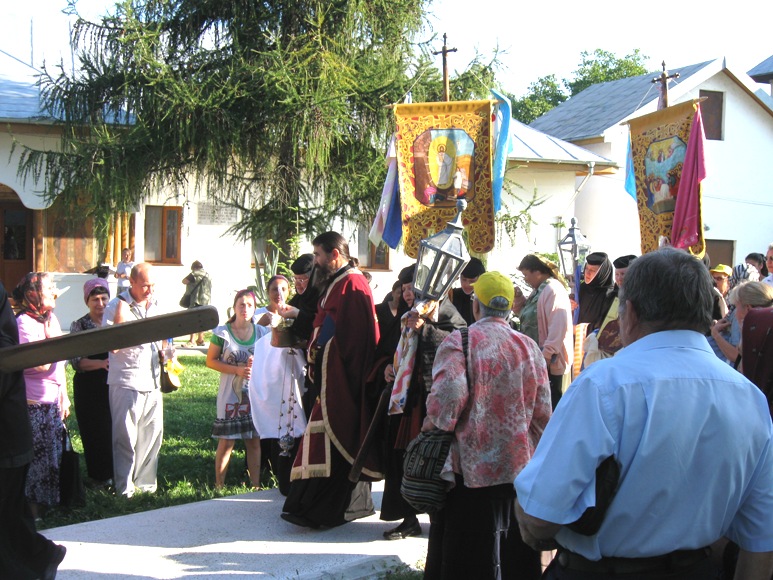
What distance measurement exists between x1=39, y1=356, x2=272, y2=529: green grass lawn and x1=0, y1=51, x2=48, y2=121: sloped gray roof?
24.4ft

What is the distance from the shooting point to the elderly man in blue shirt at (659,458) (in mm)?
2297

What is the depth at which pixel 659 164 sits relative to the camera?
8375 millimetres

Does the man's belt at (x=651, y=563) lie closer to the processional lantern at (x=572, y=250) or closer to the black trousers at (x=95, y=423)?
the black trousers at (x=95, y=423)

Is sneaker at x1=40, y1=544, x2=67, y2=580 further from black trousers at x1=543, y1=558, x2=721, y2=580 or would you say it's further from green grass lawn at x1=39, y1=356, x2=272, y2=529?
black trousers at x1=543, y1=558, x2=721, y2=580

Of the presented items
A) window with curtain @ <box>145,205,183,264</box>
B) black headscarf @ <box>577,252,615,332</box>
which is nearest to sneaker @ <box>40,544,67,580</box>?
black headscarf @ <box>577,252,615,332</box>

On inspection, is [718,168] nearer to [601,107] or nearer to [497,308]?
[601,107]

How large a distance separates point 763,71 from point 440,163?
1182 inches

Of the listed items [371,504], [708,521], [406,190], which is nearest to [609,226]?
[406,190]

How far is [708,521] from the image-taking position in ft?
7.74

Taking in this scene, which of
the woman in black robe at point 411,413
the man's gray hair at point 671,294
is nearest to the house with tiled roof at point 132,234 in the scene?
the woman in black robe at point 411,413

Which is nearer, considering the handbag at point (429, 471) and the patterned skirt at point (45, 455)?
the handbag at point (429, 471)

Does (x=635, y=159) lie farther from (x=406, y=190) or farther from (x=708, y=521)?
(x=708, y=521)

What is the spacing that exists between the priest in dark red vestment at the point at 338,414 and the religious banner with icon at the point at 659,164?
3.57m

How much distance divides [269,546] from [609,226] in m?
20.2
